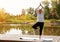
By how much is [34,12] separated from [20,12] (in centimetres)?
16

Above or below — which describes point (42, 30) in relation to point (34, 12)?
below

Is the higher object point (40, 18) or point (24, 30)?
point (40, 18)

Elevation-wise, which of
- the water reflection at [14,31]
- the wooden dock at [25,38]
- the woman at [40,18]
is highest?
the woman at [40,18]

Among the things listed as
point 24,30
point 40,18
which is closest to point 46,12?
point 40,18

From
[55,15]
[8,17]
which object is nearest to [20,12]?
[8,17]

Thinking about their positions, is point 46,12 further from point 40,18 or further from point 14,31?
point 14,31

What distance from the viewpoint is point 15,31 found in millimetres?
1709

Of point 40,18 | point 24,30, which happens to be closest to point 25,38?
point 24,30

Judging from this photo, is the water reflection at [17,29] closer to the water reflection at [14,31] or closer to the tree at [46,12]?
the water reflection at [14,31]

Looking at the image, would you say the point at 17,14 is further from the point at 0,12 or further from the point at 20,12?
the point at 0,12

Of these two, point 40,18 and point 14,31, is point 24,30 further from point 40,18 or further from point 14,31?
point 40,18

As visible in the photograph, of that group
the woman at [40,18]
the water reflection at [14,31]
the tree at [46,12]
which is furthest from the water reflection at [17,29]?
the tree at [46,12]

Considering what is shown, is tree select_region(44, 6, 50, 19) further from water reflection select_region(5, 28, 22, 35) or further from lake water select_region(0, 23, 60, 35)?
water reflection select_region(5, 28, 22, 35)

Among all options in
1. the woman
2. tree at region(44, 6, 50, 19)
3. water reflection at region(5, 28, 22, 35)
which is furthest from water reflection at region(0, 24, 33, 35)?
tree at region(44, 6, 50, 19)
